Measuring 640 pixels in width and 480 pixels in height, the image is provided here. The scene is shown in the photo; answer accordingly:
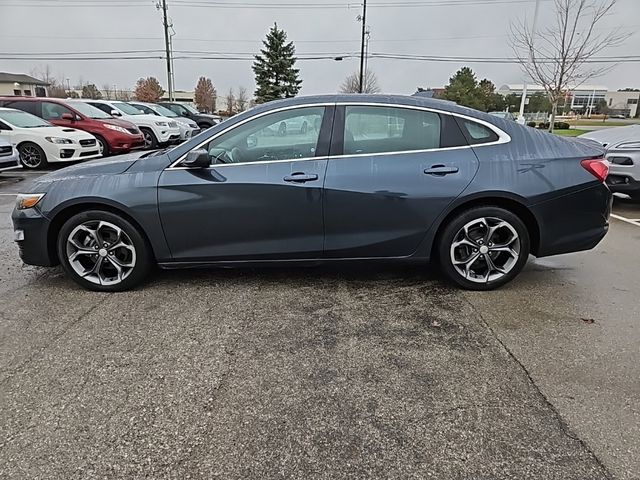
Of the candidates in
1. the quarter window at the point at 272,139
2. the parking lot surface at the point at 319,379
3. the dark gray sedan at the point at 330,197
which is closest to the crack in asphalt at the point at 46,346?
the parking lot surface at the point at 319,379

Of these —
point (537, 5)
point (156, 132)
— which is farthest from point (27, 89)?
point (537, 5)

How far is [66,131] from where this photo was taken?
10781 millimetres

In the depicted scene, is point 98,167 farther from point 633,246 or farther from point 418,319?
point 633,246

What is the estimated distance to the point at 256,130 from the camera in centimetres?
366

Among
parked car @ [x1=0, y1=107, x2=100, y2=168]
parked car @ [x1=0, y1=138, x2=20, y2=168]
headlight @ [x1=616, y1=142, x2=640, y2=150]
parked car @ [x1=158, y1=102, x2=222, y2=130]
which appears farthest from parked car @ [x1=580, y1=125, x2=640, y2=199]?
parked car @ [x1=158, y1=102, x2=222, y2=130]

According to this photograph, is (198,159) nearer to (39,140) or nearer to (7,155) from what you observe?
(7,155)

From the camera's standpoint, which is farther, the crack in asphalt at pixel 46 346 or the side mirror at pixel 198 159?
the side mirror at pixel 198 159

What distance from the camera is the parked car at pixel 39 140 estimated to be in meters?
10.5

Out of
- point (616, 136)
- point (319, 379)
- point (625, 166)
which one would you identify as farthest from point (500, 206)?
point (616, 136)

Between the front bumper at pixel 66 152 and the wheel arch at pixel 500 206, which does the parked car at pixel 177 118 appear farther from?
the wheel arch at pixel 500 206

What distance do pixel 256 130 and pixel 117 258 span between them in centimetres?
153

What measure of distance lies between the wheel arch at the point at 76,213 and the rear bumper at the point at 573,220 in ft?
10.2

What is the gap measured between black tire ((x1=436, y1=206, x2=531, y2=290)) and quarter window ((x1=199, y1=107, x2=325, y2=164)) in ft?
4.30

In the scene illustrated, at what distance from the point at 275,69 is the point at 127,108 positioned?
30175 millimetres
